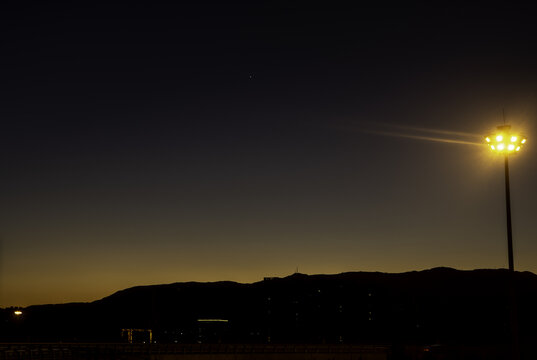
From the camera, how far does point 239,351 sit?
76.1 m

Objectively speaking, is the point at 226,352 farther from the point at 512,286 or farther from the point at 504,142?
the point at 504,142

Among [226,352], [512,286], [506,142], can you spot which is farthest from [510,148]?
[226,352]

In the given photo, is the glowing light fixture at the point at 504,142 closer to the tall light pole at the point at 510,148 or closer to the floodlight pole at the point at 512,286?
the tall light pole at the point at 510,148

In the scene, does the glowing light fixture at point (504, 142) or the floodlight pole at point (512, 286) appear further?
the glowing light fixture at point (504, 142)

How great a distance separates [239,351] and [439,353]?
72.7 ft

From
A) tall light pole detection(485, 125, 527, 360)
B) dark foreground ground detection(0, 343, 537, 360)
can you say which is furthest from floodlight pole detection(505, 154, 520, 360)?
dark foreground ground detection(0, 343, 537, 360)

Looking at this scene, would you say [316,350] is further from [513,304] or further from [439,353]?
[513,304]

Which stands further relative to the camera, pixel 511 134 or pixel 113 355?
pixel 113 355

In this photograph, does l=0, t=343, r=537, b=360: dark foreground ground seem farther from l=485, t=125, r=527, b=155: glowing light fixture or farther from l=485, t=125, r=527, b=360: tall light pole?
l=485, t=125, r=527, b=155: glowing light fixture

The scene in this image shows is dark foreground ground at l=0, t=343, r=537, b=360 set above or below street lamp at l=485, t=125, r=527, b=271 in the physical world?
below

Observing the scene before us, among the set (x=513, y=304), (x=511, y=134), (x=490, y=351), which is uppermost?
(x=511, y=134)

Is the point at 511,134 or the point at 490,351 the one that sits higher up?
the point at 511,134

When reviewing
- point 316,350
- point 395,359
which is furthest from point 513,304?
point 316,350

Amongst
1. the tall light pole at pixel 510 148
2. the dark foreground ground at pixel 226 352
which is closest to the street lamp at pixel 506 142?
the tall light pole at pixel 510 148
